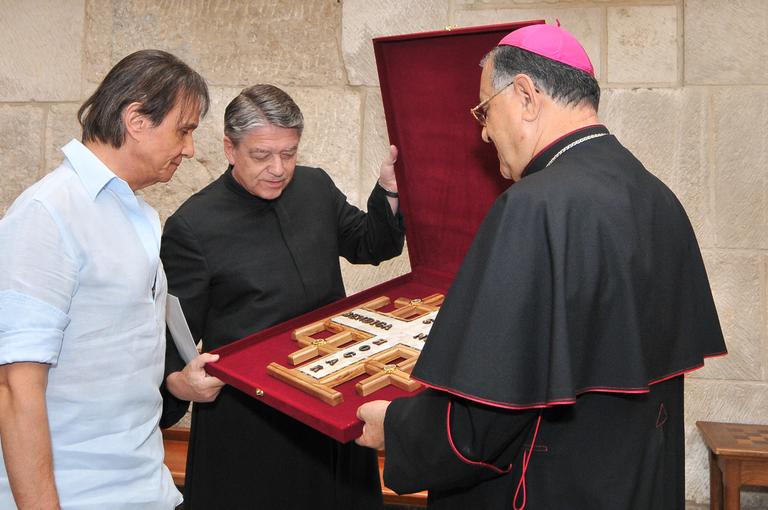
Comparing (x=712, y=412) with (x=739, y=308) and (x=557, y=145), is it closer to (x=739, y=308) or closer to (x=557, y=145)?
(x=739, y=308)

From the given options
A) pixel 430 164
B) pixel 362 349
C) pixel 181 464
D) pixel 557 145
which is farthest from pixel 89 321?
pixel 181 464

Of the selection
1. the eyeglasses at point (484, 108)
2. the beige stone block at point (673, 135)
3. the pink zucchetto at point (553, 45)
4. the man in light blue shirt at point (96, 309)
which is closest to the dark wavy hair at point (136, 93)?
the man in light blue shirt at point (96, 309)

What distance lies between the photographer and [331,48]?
4.21m

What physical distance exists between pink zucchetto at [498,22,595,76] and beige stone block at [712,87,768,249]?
7.87 ft

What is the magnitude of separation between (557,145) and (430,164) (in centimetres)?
109

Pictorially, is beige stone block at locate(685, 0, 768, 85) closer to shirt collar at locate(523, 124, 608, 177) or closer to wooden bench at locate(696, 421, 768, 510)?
wooden bench at locate(696, 421, 768, 510)

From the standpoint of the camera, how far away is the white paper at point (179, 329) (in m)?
2.35

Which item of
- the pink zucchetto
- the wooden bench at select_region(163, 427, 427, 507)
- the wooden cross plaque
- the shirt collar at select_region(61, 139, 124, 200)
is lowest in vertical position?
the wooden bench at select_region(163, 427, 427, 507)

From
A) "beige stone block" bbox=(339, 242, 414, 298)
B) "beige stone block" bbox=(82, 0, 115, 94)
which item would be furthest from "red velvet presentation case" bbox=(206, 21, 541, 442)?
"beige stone block" bbox=(82, 0, 115, 94)

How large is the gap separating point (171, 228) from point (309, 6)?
6.73 ft

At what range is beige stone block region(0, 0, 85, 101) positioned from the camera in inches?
173

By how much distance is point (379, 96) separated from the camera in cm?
422

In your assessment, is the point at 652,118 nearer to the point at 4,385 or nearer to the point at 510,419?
the point at 510,419

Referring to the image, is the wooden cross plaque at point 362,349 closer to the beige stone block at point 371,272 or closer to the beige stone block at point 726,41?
the beige stone block at point 371,272
